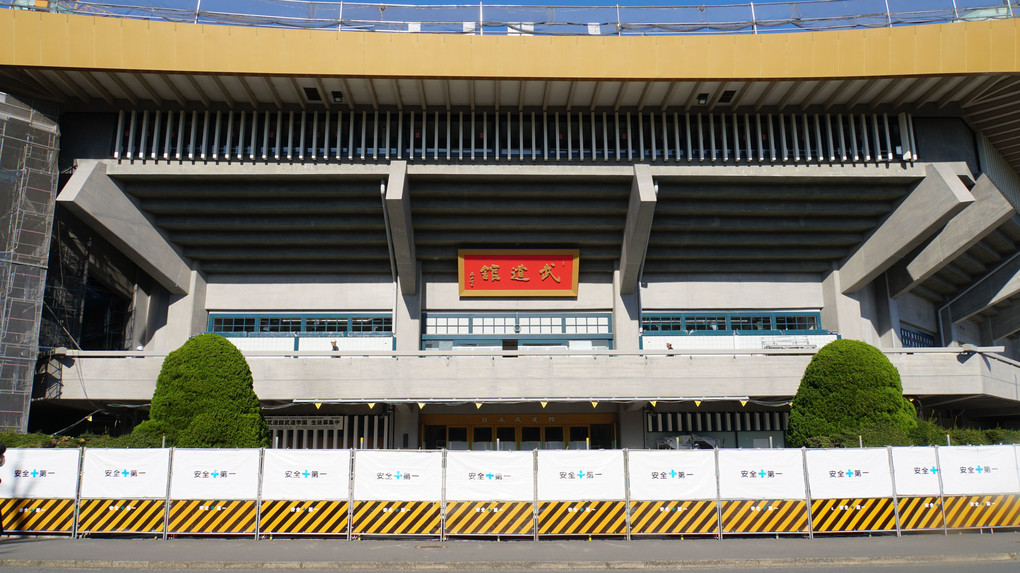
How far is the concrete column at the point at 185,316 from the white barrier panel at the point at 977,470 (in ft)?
78.8

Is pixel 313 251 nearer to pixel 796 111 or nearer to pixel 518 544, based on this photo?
pixel 518 544

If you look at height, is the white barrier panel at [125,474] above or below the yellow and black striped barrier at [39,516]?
above

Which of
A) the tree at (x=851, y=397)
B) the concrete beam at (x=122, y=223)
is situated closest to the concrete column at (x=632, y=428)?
the tree at (x=851, y=397)

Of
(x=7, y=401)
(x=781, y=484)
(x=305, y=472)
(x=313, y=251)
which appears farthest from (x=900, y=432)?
(x=7, y=401)

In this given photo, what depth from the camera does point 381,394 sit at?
2244cm

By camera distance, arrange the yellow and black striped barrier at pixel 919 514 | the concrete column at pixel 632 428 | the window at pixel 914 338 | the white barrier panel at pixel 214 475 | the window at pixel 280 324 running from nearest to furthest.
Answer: the white barrier panel at pixel 214 475 → the yellow and black striped barrier at pixel 919 514 → the concrete column at pixel 632 428 → the window at pixel 280 324 → the window at pixel 914 338

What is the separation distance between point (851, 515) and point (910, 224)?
14.1m

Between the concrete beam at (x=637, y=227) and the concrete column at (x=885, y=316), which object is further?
the concrete column at (x=885, y=316)

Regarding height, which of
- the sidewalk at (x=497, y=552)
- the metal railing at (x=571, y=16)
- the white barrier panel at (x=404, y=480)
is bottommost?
the sidewalk at (x=497, y=552)

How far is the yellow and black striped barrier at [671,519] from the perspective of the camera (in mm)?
13977

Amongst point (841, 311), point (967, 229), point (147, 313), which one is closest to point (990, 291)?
point (967, 229)

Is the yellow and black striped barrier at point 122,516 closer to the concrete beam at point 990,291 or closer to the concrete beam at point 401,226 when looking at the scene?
the concrete beam at point 401,226

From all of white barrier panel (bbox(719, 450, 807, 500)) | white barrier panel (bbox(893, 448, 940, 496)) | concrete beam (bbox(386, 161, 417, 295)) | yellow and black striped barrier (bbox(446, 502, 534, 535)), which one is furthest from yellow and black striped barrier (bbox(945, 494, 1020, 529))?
concrete beam (bbox(386, 161, 417, 295))

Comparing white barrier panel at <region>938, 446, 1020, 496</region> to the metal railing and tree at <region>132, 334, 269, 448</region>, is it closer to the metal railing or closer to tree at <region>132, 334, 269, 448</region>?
the metal railing
